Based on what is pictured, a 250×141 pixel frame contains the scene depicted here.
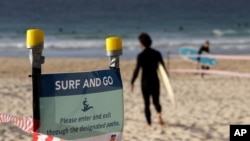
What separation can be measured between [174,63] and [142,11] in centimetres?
6052

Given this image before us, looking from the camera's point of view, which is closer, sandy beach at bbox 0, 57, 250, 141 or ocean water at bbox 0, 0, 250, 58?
sandy beach at bbox 0, 57, 250, 141

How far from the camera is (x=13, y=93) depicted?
13.0 m

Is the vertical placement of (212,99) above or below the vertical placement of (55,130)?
below

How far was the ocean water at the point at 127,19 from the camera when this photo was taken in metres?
47.4

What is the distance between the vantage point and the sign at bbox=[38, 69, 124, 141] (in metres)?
4.43

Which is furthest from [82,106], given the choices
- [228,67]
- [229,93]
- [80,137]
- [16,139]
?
[228,67]

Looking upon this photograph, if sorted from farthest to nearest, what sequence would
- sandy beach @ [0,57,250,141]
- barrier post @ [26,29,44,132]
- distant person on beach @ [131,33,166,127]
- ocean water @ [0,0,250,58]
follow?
1. ocean water @ [0,0,250,58]
2. distant person on beach @ [131,33,166,127]
3. sandy beach @ [0,57,250,141]
4. barrier post @ [26,29,44,132]

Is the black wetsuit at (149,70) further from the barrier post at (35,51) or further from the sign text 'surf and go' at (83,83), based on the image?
the barrier post at (35,51)

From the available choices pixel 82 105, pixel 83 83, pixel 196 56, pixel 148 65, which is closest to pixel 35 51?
pixel 83 83

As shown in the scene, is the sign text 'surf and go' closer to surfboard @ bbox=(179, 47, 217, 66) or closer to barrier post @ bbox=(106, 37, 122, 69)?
barrier post @ bbox=(106, 37, 122, 69)

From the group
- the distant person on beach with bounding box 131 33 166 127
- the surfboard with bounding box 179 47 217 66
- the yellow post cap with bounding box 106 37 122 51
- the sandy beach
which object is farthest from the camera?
the surfboard with bounding box 179 47 217 66

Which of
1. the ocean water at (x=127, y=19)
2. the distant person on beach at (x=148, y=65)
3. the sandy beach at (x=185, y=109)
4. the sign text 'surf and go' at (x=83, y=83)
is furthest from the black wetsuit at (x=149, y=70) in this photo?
the ocean water at (x=127, y=19)

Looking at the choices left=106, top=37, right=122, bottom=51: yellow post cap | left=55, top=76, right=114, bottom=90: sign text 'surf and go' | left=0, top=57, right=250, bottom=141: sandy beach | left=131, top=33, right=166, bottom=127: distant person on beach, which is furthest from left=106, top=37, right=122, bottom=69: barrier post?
left=131, top=33, right=166, bottom=127: distant person on beach

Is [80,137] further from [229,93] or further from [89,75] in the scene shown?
[229,93]
